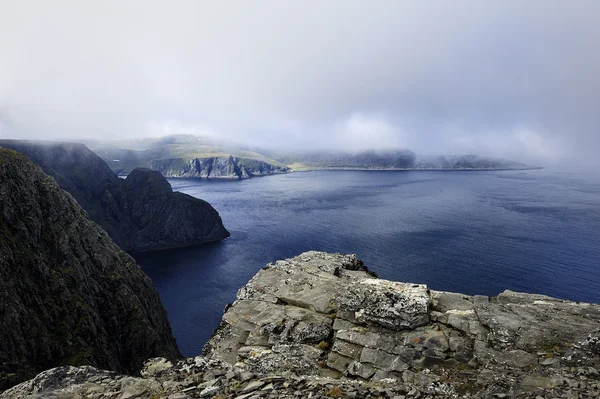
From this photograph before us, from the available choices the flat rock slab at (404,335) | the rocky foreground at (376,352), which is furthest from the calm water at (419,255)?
the rocky foreground at (376,352)

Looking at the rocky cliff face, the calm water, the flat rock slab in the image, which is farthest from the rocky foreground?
the calm water

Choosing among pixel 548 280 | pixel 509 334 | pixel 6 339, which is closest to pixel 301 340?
pixel 509 334

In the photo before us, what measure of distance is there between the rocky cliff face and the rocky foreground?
142 feet

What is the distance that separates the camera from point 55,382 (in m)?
16.7

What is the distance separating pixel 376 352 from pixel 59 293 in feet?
232

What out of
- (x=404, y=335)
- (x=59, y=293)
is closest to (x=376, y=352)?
(x=404, y=335)

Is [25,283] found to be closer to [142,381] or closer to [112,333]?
[112,333]

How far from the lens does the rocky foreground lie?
14555 mm

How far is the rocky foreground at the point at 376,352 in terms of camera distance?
14.6 m

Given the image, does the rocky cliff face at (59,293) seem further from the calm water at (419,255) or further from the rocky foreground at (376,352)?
the rocky foreground at (376,352)

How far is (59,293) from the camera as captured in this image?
64875 millimetres

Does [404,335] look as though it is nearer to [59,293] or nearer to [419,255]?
[59,293]

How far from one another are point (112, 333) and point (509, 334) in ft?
259

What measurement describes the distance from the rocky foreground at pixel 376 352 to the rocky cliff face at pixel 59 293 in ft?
142
